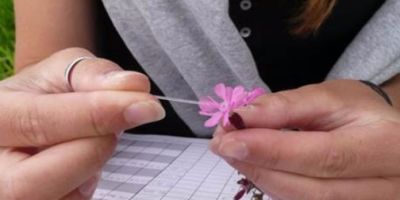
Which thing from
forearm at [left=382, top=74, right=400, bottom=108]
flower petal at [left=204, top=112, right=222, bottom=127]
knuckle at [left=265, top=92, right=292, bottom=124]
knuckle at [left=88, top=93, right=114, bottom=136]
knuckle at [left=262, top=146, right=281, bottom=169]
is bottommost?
forearm at [left=382, top=74, right=400, bottom=108]

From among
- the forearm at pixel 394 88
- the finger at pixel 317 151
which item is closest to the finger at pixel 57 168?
the finger at pixel 317 151

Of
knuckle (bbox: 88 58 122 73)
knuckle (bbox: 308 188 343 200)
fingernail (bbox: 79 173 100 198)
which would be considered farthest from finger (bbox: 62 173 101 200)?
knuckle (bbox: 308 188 343 200)

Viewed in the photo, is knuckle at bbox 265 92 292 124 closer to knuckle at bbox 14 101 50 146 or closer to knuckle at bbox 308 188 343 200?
knuckle at bbox 308 188 343 200

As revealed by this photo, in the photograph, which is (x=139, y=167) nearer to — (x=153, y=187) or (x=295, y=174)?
(x=153, y=187)

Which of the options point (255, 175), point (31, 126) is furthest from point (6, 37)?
point (255, 175)

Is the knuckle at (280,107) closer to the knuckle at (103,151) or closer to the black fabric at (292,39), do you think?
the knuckle at (103,151)
